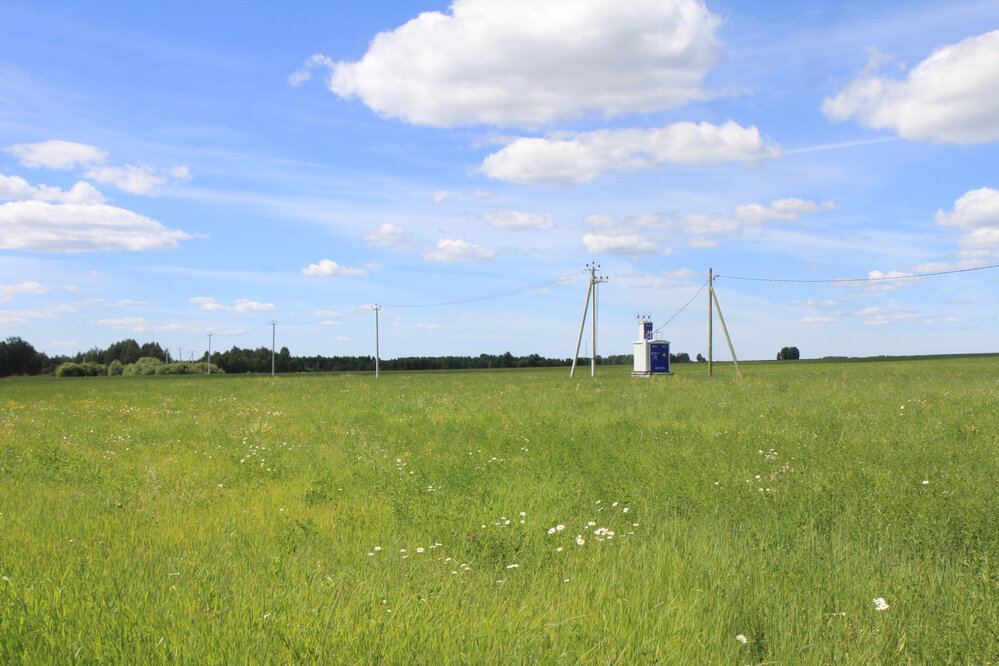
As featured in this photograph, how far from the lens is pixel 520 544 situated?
20.7 ft

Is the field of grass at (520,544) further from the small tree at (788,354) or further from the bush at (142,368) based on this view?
the small tree at (788,354)

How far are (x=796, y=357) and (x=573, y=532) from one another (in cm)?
10344

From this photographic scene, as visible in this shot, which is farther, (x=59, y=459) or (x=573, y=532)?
(x=59, y=459)

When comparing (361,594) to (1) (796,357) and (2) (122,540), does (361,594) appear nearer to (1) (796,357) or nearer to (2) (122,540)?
(2) (122,540)

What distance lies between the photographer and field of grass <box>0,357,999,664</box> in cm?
386

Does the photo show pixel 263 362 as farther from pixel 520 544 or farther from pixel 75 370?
pixel 520 544

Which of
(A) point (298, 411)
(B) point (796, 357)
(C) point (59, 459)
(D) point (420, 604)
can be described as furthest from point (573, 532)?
(B) point (796, 357)

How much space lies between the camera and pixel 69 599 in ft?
14.0

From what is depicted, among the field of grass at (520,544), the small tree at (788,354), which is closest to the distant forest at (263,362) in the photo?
the small tree at (788,354)

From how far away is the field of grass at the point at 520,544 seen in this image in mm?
3859

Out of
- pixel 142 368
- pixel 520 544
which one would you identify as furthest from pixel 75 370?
pixel 520 544

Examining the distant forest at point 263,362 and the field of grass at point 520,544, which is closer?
the field of grass at point 520,544

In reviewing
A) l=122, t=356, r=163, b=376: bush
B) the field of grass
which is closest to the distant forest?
l=122, t=356, r=163, b=376: bush

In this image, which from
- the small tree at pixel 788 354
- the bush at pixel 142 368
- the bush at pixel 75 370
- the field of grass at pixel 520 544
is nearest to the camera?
the field of grass at pixel 520 544
